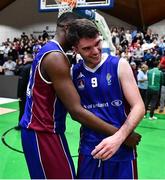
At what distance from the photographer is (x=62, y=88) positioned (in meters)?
2.08

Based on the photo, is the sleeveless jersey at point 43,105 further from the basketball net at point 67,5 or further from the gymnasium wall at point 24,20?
the gymnasium wall at point 24,20

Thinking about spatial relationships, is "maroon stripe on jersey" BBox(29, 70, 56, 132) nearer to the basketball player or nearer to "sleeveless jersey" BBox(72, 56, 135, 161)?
the basketball player

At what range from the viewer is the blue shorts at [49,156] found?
2266 millimetres

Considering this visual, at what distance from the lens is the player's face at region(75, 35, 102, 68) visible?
206cm

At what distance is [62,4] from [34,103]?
18.8 ft

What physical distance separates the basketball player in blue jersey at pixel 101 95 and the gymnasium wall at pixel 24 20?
840 inches

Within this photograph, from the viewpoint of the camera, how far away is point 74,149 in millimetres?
6102

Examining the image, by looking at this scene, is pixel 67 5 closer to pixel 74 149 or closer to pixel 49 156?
pixel 74 149

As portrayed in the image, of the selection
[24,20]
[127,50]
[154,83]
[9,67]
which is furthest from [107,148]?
[24,20]

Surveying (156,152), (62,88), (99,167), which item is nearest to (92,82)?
(62,88)

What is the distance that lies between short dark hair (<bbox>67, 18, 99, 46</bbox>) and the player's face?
26 mm

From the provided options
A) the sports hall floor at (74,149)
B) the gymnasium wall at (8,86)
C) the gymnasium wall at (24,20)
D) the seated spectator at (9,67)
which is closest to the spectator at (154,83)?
the sports hall floor at (74,149)

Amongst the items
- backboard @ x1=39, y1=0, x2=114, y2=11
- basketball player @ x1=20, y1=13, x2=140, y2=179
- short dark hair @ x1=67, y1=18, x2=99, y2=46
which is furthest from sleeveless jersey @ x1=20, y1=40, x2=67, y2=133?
backboard @ x1=39, y1=0, x2=114, y2=11

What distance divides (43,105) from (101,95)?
1.32 ft
